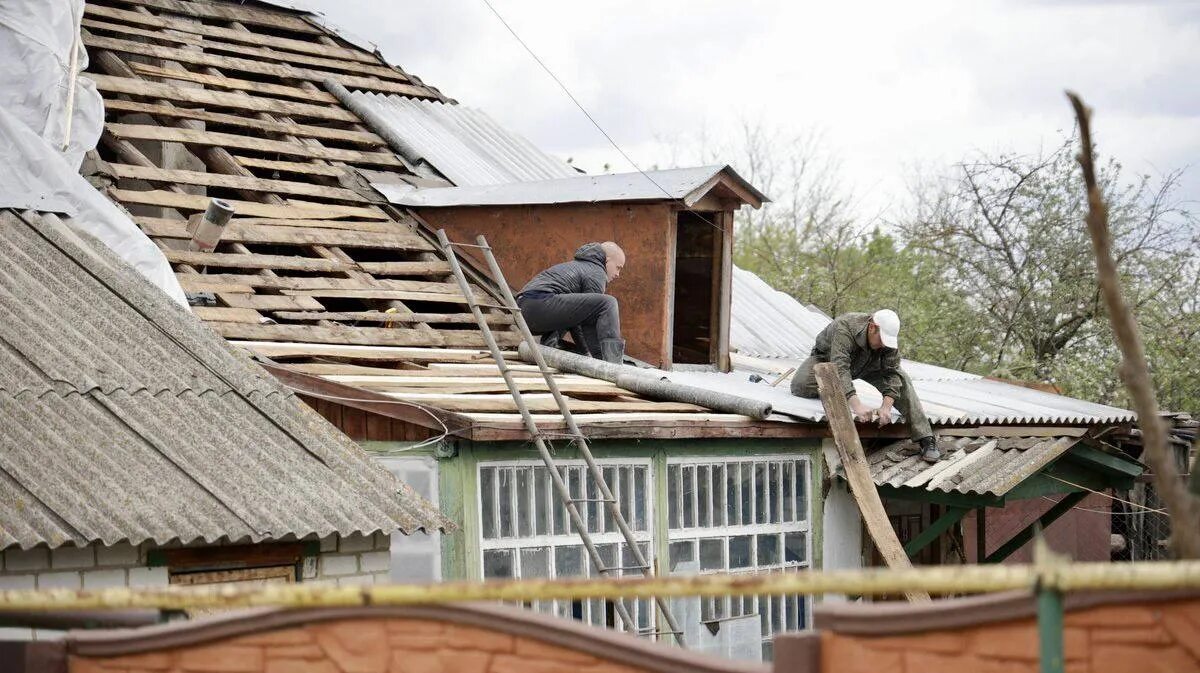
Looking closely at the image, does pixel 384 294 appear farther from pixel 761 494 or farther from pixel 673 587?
pixel 673 587

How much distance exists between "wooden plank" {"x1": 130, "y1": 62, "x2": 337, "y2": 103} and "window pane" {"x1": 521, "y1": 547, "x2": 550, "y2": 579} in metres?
6.54

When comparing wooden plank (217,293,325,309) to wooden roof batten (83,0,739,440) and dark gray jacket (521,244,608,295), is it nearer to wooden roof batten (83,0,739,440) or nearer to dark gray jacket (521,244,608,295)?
wooden roof batten (83,0,739,440)

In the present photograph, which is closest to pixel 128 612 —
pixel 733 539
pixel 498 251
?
pixel 733 539

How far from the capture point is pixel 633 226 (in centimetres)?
1269

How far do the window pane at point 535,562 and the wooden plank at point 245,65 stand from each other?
6972mm

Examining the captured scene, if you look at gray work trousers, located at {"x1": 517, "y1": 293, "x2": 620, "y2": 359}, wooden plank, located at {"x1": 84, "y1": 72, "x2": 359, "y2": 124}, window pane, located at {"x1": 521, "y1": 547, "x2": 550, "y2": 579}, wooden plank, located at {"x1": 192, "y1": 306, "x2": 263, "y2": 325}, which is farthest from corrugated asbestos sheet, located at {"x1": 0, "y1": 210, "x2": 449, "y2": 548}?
wooden plank, located at {"x1": 84, "y1": 72, "x2": 359, "y2": 124}

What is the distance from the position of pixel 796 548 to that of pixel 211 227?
531cm

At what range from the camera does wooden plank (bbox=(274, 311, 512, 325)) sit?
11.0 metres

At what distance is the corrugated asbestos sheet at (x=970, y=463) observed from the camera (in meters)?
10.4

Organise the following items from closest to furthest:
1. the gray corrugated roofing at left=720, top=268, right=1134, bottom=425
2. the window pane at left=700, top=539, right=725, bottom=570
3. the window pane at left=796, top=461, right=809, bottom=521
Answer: the window pane at left=700, top=539, right=725, bottom=570 → the window pane at left=796, top=461, right=809, bottom=521 → the gray corrugated roofing at left=720, top=268, right=1134, bottom=425

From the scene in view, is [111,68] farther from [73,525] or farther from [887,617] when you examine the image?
[887,617]

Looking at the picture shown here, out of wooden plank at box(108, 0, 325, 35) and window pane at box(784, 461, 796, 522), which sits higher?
wooden plank at box(108, 0, 325, 35)

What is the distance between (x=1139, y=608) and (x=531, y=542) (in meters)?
6.27

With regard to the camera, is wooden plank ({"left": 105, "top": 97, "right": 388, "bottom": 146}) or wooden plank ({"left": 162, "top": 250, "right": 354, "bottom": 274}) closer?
wooden plank ({"left": 162, "top": 250, "right": 354, "bottom": 274})
